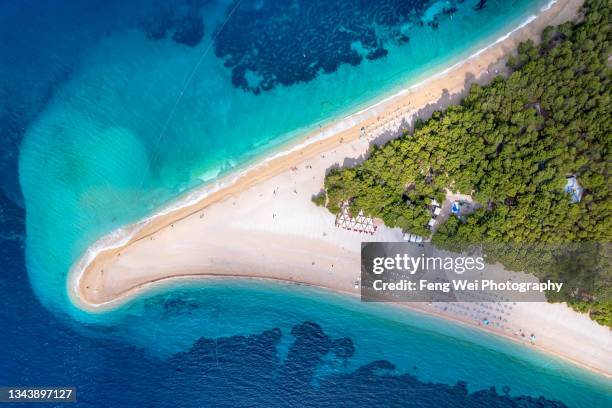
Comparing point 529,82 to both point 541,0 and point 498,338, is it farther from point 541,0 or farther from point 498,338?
point 498,338

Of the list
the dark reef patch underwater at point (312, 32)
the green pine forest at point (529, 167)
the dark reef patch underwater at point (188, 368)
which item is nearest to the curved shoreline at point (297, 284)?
the dark reef patch underwater at point (188, 368)

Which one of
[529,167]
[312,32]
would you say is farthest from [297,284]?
[312,32]

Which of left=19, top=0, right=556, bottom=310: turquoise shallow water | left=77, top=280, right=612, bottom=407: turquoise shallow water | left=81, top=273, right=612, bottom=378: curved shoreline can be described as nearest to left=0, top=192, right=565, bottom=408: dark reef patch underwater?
left=77, top=280, right=612, bottom=407: turquoise shallow water

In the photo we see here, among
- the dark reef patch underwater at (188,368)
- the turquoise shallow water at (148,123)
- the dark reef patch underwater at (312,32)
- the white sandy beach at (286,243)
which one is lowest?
the dark reef patch underwater at (188,368)

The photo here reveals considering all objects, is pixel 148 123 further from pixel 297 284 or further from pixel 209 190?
pixel 297 284

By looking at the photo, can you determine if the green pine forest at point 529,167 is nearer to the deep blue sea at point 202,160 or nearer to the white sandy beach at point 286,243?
the white sandy beach at point 286,243

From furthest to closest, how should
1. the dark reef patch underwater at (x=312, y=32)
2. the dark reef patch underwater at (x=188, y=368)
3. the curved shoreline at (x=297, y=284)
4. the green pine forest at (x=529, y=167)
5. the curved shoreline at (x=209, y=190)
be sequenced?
1. the curved shoreline at (x=297, y=284)
2. the dark reef patch underwater at (x=312, y=32)
3. the curved shoreline at (x=209, y=190)
4. the dark reef patch underwater at (x=188, y=368)
5. the green pine forest at (x=529, y=167)

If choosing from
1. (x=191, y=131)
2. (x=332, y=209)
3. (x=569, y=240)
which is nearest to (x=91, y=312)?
(x=191, y=131)
